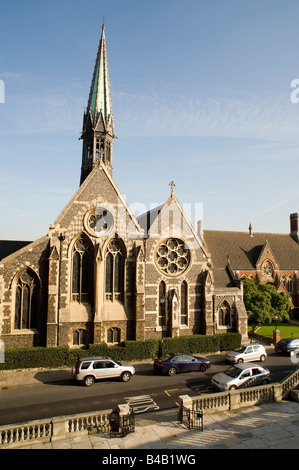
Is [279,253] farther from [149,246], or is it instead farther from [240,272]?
[149,246]

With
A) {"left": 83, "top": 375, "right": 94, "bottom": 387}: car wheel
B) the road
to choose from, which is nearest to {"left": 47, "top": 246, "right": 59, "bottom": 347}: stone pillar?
the road

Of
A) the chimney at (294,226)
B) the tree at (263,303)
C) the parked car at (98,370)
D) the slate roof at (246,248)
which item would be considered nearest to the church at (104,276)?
the parked car at (98,370)

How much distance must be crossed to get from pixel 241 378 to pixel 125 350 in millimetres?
10064

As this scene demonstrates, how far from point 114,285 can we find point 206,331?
9313 millimetres

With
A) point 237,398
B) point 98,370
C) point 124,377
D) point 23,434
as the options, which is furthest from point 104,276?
point 23,434

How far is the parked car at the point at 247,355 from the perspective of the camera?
82.0 ft

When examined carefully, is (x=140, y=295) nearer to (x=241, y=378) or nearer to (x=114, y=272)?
(x=114, y=272)

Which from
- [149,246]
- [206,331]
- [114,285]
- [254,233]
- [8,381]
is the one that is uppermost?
[254,233]

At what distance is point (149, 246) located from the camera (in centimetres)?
2833

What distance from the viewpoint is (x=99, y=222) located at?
87.1 feet

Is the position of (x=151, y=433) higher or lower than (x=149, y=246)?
lower

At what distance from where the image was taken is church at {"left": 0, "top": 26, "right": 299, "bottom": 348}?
80.5 feet

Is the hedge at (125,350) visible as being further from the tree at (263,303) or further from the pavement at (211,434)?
the pavement at (211,434)

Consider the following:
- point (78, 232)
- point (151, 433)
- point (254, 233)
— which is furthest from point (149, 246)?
point (254, 233)
